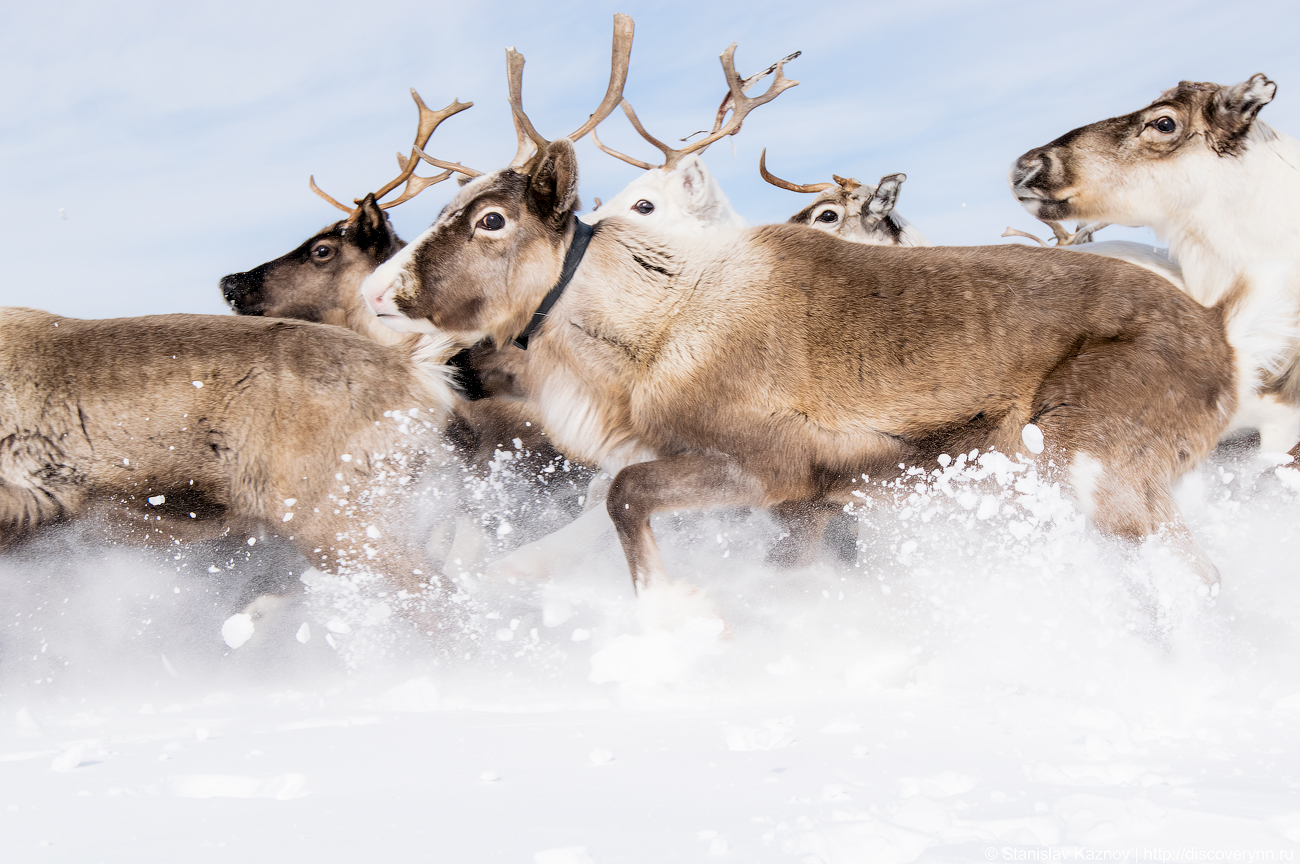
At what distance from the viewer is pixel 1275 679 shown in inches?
153

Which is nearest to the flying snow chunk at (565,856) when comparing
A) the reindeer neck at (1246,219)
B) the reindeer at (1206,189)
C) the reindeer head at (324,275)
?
the reindeer at (1206,189)

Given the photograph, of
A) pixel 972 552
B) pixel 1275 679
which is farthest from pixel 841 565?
pixel 1275 679

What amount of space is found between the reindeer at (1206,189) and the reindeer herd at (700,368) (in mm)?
13

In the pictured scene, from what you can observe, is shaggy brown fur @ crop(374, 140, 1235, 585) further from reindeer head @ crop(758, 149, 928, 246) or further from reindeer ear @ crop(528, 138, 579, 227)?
reindeer head @ crop(758, 149, 928, 246)

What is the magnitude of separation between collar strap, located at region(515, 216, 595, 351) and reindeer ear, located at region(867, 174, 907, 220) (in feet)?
11.7

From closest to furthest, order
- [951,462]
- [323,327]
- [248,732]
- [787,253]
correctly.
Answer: [248,732], [951,462], [787,253], [323,327]

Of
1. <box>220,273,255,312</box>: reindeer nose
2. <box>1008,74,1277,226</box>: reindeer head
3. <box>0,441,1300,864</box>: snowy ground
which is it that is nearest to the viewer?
<box>0,441,1300,864</box>: snowy ground

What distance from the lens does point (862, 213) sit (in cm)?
775

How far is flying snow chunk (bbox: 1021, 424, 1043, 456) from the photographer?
13.4 feet

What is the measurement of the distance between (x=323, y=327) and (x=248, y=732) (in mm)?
2212

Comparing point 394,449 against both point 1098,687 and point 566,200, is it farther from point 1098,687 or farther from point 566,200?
point 1098,687

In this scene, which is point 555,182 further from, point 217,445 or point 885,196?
point 885,196

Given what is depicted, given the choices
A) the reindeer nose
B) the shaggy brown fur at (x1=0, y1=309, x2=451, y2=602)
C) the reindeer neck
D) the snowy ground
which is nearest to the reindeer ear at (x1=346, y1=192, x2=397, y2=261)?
the reindeer nose

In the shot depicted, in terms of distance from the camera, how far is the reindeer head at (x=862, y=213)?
7598mm
